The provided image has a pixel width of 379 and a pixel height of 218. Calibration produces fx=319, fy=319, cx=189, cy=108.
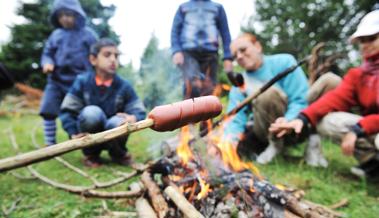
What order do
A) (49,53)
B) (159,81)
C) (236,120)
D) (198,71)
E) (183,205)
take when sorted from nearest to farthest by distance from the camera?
(183,205)
(236,120)
(198,71)
(49,53)
(159,81)

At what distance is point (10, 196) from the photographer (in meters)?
2.78

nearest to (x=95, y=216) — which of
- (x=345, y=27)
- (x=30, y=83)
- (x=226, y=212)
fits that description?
(x=226, y=212)

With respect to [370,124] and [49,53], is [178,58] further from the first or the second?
[370,124]

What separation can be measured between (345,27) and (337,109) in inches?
503

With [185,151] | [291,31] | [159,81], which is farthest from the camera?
[291,31]

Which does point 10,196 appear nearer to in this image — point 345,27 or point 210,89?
point 210,89

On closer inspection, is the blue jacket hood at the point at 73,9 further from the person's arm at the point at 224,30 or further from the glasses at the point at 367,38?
the glasses at the point at 367,38

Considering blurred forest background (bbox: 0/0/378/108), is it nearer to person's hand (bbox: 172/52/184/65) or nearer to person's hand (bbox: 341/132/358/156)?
person's hand (bbox: 172/52/184/65)

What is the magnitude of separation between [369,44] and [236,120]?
170 cm

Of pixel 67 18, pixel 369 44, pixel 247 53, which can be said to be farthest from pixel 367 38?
pixel 67 18

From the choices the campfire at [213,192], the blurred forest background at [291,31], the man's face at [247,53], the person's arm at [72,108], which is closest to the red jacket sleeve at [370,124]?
the campfire at [213,192]

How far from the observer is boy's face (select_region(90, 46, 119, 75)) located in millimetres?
3748

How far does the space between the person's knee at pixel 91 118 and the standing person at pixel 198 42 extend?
1338 mm

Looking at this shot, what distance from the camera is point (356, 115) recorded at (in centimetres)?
332
